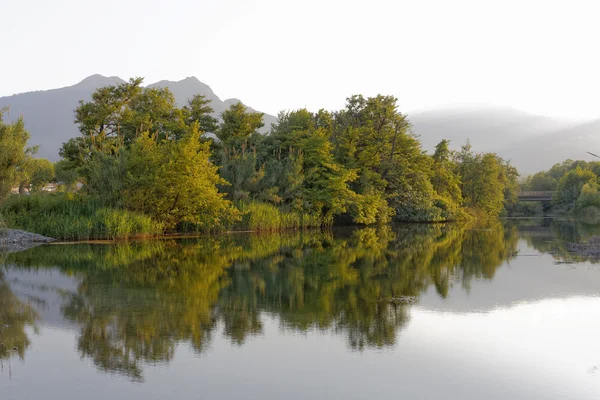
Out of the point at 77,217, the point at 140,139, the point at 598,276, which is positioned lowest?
the point at 598,276

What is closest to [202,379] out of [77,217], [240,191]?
[77,217]

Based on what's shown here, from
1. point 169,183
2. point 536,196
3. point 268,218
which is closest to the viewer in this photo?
point 169,183

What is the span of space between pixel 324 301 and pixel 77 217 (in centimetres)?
1775

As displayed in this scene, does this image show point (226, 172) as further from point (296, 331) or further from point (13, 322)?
point (296, 331)

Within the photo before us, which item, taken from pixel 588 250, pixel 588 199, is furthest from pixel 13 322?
pixel 588 199

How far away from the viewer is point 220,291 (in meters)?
11.9

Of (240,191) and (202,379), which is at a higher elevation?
(240,191)

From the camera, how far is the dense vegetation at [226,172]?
84.0 feet

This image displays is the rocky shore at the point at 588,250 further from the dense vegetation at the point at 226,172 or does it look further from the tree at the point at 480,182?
the tree at the point at 480,182

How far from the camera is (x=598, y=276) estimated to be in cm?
1455

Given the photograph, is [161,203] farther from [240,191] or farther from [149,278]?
[149,278]

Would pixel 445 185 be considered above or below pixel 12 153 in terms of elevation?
below

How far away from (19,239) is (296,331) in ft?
62.3

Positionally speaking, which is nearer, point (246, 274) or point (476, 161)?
point (246, 274)
